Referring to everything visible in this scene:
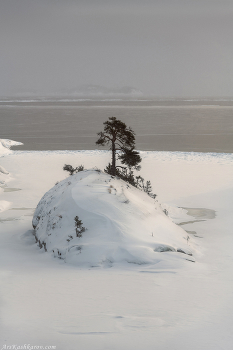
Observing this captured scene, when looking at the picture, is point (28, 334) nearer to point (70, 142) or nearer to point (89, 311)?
point (89, 311)

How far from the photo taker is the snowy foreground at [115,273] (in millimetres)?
5609

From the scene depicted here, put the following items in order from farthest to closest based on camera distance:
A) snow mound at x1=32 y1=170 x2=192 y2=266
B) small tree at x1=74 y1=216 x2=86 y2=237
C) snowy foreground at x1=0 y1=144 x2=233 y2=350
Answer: small tree at x1=74 y1=216 x2=86 y2=237, snow mound at x1=32 y1=170 x2=192 y2=266, snowy foreground at x1=0 y1=144 x2=233 y2=350

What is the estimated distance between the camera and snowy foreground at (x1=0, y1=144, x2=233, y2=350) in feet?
18.4

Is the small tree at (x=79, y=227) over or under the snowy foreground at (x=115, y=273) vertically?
over

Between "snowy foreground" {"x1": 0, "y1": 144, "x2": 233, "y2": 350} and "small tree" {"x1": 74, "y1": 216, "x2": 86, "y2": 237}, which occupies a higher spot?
"small tree" {"x1": 74, "y1": 216, "x2": 86, "y2": 237}

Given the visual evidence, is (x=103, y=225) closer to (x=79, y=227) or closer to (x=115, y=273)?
(x=79, y=227)

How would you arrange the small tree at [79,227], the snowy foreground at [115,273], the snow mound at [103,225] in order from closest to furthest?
1. the snowy foreground at [115,273]
2. the snow mound at [103,225]
3. the small tree at [79,227]

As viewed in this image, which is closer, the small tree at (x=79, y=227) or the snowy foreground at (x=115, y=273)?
the snowy foreground at (x=115, y=273)

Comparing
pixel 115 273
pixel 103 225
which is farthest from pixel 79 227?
pixel 115 273

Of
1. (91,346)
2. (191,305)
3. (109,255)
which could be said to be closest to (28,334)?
(91,346)

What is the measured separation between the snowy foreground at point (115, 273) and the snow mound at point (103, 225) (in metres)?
0.03

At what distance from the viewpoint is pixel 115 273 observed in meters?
8.39

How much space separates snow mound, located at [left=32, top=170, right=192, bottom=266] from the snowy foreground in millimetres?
33

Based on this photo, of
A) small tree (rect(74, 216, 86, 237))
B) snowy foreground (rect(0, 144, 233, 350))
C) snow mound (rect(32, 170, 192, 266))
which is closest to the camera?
snowy foreground (rect(0, 144, 233, 350))
